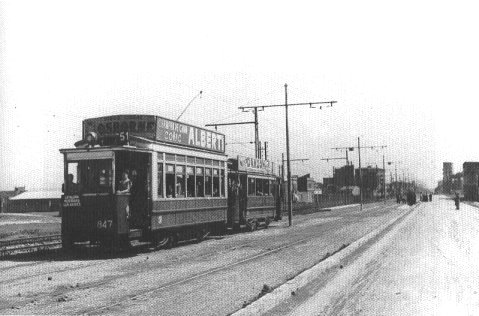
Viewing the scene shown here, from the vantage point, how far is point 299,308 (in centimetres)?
755

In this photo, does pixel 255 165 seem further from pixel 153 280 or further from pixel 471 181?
pixel 471 181

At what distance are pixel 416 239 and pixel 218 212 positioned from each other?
21.5ft

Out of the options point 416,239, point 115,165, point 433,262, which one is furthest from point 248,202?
point 433,262

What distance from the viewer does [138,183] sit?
584 inches

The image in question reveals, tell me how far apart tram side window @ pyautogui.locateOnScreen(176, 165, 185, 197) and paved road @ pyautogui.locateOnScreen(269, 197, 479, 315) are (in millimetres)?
5357

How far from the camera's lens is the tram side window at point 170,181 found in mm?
15500

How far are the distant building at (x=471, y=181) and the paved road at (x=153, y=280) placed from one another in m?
79.1

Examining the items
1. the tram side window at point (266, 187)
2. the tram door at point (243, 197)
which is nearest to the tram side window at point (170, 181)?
the tram door at point (243, 197)

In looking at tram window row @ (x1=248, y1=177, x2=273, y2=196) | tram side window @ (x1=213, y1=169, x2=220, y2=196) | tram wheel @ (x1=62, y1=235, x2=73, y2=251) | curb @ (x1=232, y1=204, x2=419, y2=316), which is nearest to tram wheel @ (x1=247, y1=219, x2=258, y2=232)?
tram window row @ (x1=248, y1=177, x2=273, y2=196)

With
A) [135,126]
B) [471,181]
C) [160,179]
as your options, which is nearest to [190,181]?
[160,179]

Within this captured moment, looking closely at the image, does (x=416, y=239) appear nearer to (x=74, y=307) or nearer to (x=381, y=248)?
(x=381, y=248)

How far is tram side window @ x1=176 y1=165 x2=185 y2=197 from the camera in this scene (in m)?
16.1

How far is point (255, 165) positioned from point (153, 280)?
46.9 ft

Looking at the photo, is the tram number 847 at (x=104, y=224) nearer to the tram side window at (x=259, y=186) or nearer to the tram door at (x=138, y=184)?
the tram door at (x=138, y=184)
